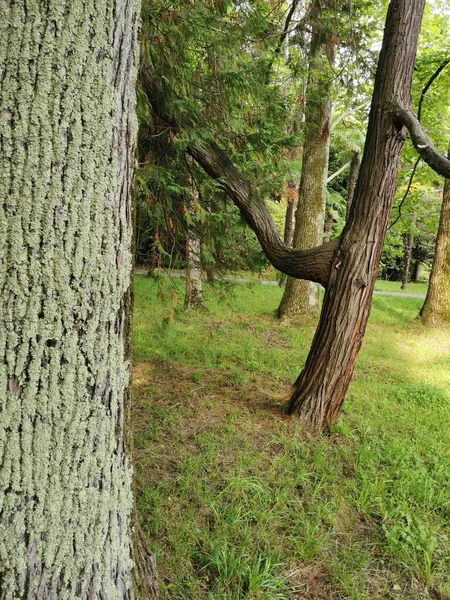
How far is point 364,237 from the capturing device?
3176mm

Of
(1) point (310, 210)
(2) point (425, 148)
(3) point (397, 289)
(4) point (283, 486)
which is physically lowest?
(4) point (283, 486)

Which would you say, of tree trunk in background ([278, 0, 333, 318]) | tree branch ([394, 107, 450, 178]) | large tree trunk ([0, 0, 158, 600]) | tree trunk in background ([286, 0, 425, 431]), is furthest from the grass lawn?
tree trunk in background ([278, 0, 333, 318])

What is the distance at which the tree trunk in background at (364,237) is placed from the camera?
3.03 metres

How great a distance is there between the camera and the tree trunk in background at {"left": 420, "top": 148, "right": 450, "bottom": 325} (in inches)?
321

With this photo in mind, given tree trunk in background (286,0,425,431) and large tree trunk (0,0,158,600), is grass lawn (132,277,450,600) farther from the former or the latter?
large tree trunk (0,0,158,600)

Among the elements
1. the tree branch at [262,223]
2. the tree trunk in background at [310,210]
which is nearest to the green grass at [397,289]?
the tree trunk in background at [310,210]

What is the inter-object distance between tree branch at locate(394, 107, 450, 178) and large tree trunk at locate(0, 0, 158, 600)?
219cm

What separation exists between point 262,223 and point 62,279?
2.67 metres

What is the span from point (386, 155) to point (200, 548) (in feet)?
9.73

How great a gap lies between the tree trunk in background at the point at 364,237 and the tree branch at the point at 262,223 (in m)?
0.12

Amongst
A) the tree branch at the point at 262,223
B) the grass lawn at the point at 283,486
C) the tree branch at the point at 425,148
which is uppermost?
the tree branch at the point at 425,148

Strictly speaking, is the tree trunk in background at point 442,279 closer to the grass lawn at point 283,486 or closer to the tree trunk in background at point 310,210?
the tree trunk in background at point 310,210

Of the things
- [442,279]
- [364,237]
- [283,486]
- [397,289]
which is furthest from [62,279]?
[397,289]

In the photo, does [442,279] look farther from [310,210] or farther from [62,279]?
[62,279]
